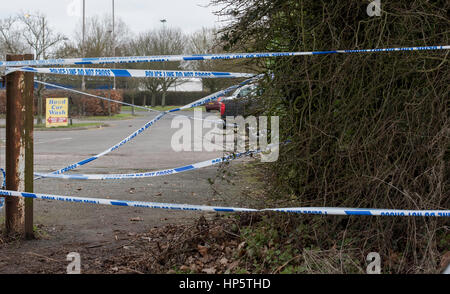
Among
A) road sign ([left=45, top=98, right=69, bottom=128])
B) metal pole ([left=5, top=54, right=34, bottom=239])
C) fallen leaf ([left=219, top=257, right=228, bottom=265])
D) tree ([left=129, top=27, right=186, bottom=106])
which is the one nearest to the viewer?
fallen leaf ([left=219, top=257, right=228, bottom=265])

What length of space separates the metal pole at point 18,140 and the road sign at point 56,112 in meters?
20.1

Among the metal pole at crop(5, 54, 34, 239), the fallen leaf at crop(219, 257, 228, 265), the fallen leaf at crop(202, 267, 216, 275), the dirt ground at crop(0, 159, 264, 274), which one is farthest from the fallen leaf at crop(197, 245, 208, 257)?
the metal pole at crop(5, 54, 34, 239)

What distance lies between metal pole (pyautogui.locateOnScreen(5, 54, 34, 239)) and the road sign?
65.9 feet

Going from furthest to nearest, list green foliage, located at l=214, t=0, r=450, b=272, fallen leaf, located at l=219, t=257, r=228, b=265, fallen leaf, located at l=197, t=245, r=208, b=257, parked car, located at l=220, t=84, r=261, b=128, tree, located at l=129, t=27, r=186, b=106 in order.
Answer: tree, located at l=129, t=27, r=186, b=106
parked car, located at l=220, t=84, r=261, b=128
fallen leaf, located at l=197, t=245, r=208, b=257
fallen leaf, located at l=219, t=257, r=228, b=265
green foliage, located at l=214, t=0, r=450, b=272

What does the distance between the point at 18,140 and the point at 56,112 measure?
68.7 feet

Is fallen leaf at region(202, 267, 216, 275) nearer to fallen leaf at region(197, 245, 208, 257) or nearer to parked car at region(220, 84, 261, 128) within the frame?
fallen leaf at region(197, 245, 208, 257)

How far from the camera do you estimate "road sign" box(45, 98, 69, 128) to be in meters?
24.4

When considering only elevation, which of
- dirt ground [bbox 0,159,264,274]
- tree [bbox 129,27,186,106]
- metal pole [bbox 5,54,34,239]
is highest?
tree [bbox 129,27,186,106]

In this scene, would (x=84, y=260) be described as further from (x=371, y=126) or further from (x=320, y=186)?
(x=371, y=126)

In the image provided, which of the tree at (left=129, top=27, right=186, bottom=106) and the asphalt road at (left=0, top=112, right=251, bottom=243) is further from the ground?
the tree at (left=129, top=27, right=186, bottom=106)

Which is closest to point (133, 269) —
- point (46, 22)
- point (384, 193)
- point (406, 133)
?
point (384, 193)

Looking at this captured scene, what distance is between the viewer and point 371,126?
3.90 meters

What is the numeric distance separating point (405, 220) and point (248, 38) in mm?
2199

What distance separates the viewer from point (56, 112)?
2489cm
